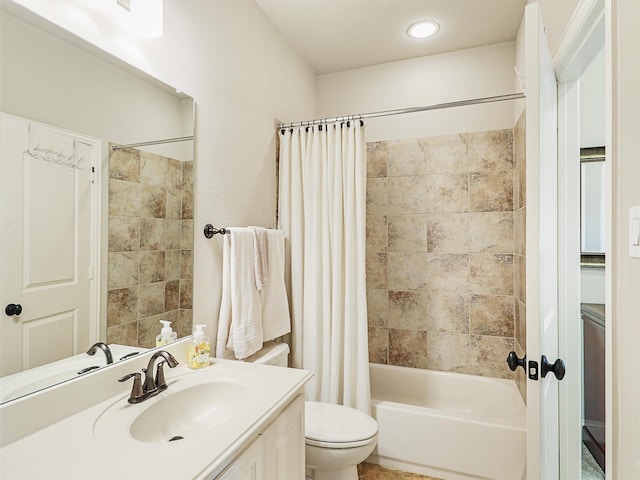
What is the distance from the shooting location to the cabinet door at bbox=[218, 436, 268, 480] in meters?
0.86

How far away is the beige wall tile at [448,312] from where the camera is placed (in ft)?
8.17

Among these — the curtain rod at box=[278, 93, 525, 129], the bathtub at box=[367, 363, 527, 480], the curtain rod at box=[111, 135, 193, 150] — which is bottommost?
the bathtub at box=[367, 363, 527, 480]

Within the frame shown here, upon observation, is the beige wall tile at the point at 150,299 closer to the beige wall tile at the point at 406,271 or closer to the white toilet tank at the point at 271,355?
the white toilet tank at the point at 271,355

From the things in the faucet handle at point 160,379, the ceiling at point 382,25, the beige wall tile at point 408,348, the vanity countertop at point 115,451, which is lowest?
the beige wall tile at point 408,348

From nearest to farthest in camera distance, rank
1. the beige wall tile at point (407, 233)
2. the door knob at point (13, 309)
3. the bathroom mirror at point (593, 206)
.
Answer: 1. the door knob at point (13, 309)
2. the bathroom mirror at point (593, 206)
3. the beige wall tile at point (407, 233)

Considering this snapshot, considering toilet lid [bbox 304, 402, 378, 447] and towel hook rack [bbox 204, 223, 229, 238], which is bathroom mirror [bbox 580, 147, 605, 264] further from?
towel hook rack [bbox 204, 223, 229, 238]

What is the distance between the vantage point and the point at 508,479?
176 centimetres

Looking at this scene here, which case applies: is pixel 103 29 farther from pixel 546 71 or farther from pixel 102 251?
pixel 546 71

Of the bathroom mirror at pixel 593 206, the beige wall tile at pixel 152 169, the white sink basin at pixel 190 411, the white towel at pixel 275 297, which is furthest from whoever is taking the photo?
the bathroom mirror at pixel 593 206

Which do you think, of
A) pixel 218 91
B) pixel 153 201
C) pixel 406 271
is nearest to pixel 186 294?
pixel 153 201

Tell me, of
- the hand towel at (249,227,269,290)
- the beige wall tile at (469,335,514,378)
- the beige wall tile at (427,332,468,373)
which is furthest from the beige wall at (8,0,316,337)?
the beige wall tile at (469,335,514,378)

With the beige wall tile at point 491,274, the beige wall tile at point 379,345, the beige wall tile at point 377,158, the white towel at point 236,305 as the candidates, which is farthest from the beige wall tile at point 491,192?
the white towel at point 236,305

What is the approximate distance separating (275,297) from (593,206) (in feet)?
7.77

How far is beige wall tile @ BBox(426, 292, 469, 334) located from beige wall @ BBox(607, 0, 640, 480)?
64.7 inches
